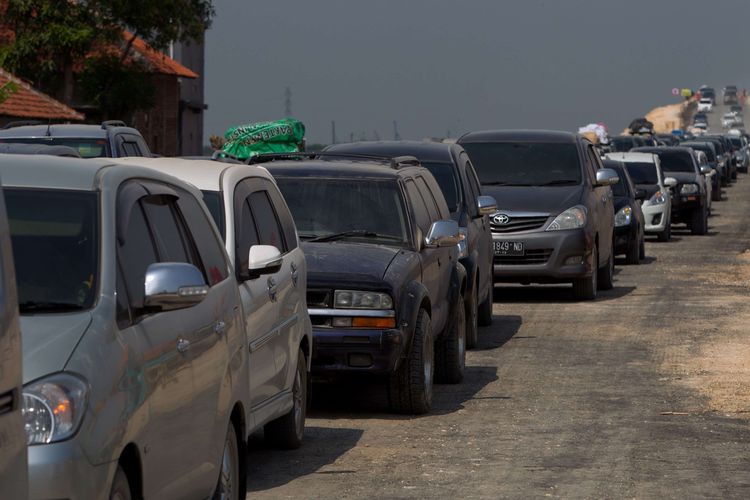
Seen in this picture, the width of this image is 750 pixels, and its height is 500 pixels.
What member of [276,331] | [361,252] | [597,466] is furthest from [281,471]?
[361,252]

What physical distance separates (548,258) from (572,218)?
55 centimetres

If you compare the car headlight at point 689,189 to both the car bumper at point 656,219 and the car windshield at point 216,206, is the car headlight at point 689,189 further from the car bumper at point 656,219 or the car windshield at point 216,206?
the car windshield at point 216,206

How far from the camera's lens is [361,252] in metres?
11.7

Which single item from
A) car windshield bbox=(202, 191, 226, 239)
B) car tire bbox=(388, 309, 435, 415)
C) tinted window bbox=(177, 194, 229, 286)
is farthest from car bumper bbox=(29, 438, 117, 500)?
car tire bbox=(388, 309, 435, 415)

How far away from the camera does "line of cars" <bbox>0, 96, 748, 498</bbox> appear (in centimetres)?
538

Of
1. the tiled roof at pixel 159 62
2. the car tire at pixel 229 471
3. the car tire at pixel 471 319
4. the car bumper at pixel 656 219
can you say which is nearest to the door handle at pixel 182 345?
the car tire at pixel 229 471

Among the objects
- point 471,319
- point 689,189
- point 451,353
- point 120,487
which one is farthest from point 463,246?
point 689,189

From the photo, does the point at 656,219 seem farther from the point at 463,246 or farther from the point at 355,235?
the point at 355,235

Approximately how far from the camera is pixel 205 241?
7.22 metres

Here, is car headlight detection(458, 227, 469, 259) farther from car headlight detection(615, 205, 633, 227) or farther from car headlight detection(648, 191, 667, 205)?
car headlight detection(648, 191, 667, 205)

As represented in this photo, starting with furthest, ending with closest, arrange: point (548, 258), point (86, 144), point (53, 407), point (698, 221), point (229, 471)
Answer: point (698, 221) < point (548, 258) < point (86, 144) < point (229, 471) < point (53, 407)

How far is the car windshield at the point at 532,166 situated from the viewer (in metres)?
20.7

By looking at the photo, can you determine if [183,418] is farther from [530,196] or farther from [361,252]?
[530,196]

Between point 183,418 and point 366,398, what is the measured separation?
20.6ft
